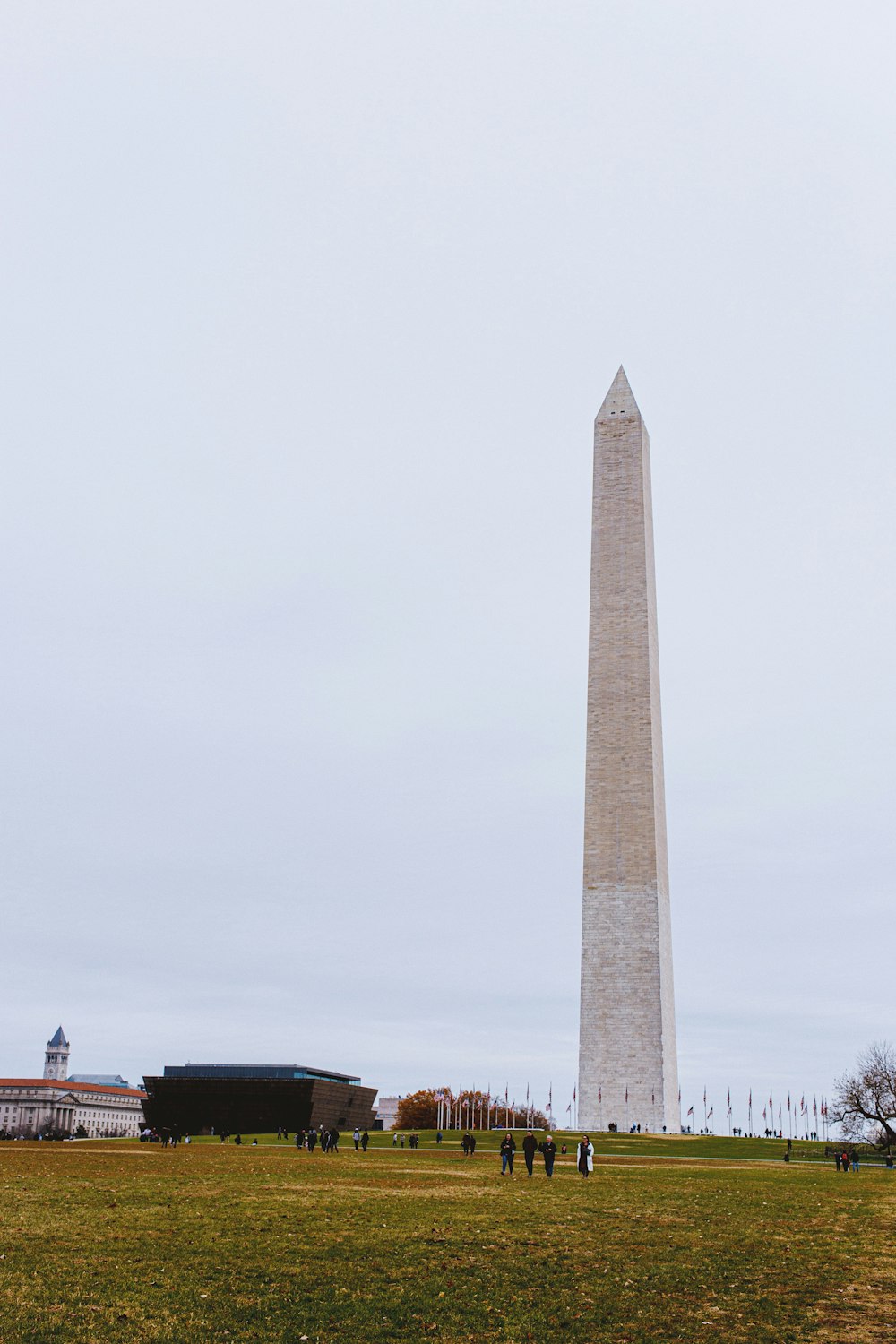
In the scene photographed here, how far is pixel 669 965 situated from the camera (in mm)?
64250

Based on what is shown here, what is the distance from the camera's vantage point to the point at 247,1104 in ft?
262

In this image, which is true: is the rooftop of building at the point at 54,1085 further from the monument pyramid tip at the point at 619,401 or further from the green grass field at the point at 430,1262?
the green grass field at the point at 430,1262

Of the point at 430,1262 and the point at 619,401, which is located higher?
the point at 619,401

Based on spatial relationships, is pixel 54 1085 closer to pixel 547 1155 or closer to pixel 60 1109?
pixel 60 1109

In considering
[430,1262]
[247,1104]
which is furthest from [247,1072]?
[430,1262]

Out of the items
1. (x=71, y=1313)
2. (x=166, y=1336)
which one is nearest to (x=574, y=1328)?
(x=166, y=1336)

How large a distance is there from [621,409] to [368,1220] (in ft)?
193

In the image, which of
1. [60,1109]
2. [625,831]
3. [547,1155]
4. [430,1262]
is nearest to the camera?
[430,1262]

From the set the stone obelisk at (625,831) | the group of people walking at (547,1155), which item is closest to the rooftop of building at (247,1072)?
the stone obelisk at (625,831)

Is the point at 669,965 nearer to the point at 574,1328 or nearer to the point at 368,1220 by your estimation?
the point at 368,1220

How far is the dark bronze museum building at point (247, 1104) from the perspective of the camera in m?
77.9

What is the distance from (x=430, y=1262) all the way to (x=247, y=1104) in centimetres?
7019

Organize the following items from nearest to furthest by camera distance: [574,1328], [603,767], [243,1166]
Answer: [574,1328]
[243,1166]
[603,767]

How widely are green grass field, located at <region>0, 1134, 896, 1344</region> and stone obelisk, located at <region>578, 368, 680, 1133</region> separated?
33813 mm
